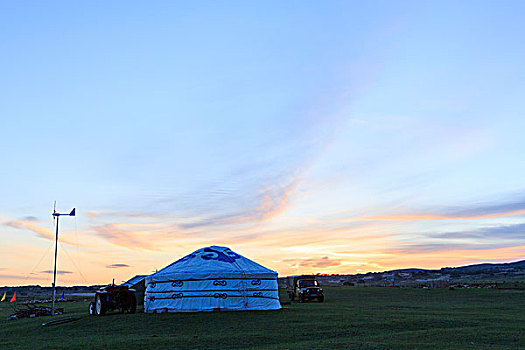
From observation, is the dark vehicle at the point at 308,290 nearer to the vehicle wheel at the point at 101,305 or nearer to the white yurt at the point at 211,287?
the white yurt at the point at 211,287

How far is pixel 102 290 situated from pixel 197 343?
15533 millimetres

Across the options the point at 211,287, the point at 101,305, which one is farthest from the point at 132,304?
the point at 211,287

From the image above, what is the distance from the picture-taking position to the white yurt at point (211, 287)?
1126 inches

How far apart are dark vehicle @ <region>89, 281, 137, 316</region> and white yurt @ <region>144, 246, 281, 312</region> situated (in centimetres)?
103

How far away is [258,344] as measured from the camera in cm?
1648

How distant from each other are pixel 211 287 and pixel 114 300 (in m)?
6.06

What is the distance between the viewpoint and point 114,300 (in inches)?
1189

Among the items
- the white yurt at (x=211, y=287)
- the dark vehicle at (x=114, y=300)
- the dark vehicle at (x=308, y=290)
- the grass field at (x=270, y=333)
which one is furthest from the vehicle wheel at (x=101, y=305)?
the dark vehicle at (x=308, y=290)

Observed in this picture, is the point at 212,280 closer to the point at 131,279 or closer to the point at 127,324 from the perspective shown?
the point at 127,324

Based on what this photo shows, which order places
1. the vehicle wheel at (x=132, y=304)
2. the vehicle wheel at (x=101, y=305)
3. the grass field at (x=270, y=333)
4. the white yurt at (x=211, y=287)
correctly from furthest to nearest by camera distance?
the vehicle wheel at (x=132, y=304) < the vehicle wheel at (x=101, y=305) < the white yurt at (x=211, y=287) < the grass field at (x=270, y=333)

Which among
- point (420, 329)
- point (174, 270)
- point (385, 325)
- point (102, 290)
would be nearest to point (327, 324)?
point (385, 325)

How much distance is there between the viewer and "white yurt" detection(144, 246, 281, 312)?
2861cm

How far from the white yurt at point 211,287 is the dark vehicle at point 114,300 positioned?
1.03 metres

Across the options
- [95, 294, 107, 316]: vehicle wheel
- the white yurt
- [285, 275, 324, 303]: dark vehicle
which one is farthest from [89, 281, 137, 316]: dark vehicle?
[285, 275, 324, 303]: dark vehicle
